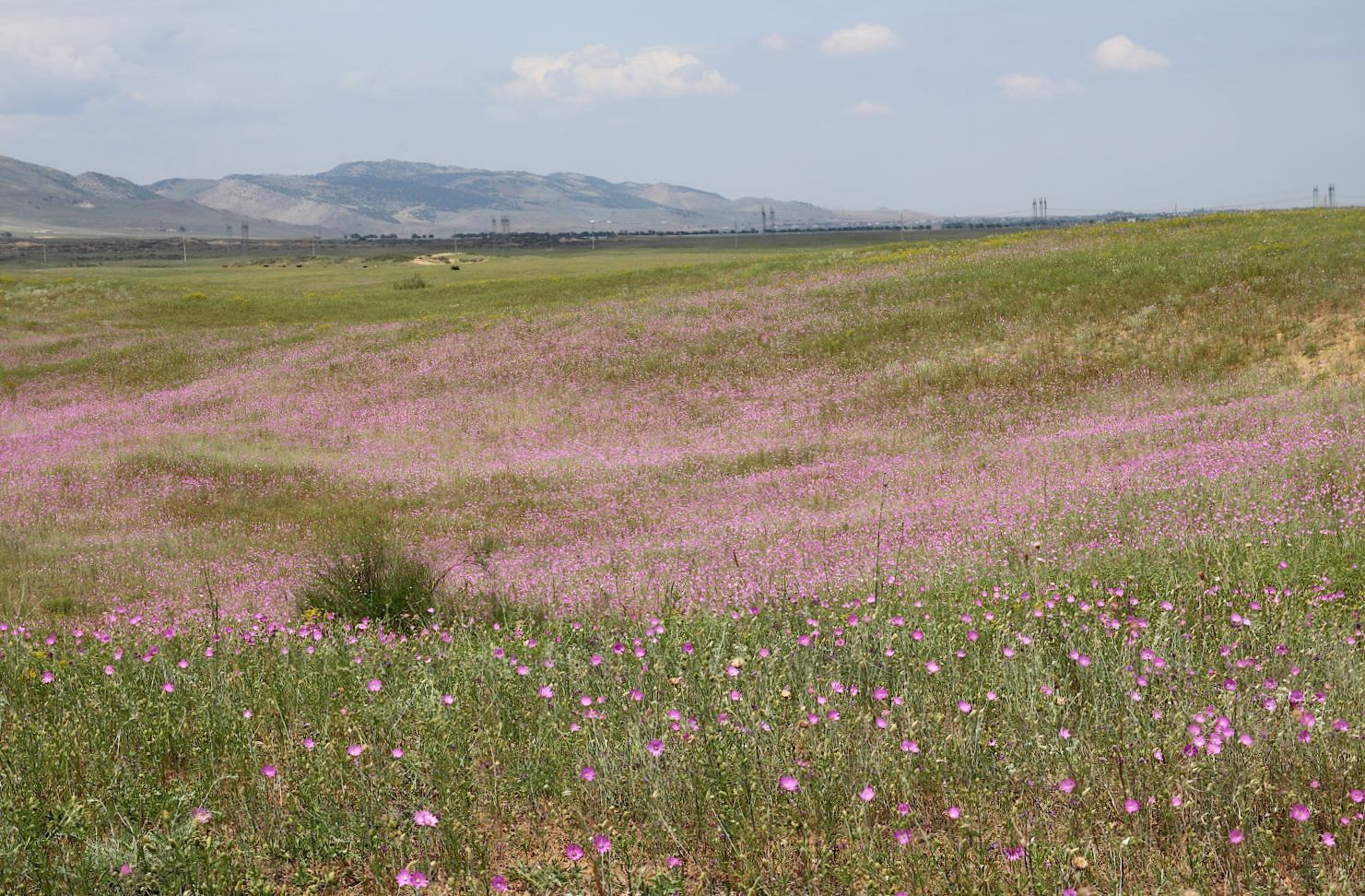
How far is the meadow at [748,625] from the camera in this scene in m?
3.81

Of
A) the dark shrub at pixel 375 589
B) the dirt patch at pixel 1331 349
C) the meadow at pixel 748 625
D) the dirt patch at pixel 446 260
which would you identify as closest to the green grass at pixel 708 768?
the meadow at pixel 748 625

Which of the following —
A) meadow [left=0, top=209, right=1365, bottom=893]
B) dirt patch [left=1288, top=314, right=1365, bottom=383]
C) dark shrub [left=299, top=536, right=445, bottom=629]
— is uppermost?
dirt patch [left=1288, top=314, right=1365, bottom=383]

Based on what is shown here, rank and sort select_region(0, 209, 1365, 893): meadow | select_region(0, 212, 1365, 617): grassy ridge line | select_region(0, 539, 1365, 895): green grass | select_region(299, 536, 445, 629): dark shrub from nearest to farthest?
select_region(0, 539, 1365, 895): green grass < select_region(0, 209, 1365, 893): meadow < select_region(299, 536, 445, 629): dark shrub < select_region(0, 212, 1365, 617): grassy ridge line

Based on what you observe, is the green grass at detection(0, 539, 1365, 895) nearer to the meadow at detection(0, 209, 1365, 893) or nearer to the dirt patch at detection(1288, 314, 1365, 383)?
the meadow at detection(0, 209, 1365, 893)

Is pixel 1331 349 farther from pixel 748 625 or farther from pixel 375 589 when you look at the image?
pixel 375 589

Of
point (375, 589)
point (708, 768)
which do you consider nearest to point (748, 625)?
point (708, 768)

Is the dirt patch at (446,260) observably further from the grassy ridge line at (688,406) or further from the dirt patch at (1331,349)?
the dirt patch at (1331,349)

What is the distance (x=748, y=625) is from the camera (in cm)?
644

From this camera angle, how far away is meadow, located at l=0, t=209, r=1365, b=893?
12.5 feet

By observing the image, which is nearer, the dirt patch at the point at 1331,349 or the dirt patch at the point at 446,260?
the dirt patch at the point at 1331,349

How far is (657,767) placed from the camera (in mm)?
4184

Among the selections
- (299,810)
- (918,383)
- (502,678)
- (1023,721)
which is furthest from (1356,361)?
(299,810)

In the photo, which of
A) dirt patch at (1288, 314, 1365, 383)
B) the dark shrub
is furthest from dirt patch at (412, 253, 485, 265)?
the dark shrub

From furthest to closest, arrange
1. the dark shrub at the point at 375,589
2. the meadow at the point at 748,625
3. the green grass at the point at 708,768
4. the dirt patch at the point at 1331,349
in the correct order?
the dirt patch at the point at 1331,349
the dark shrub at the point at 375,589
the meadow at the point at 748,625
the green grass at the point at 708,768
